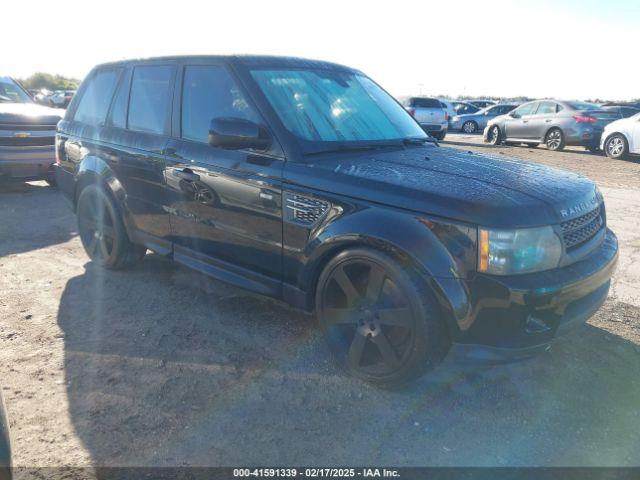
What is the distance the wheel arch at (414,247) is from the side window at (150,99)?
186cm

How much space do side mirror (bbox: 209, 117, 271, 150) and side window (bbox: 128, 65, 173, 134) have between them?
0.95 metres

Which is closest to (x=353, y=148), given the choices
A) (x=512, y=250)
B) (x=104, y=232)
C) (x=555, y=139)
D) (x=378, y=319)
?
(x=378, y=319)

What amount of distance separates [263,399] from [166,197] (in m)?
1.79

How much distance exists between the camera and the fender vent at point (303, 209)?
9.47 ft

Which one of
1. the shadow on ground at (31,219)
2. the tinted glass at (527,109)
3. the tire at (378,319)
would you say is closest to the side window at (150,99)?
the tire at (378,319)

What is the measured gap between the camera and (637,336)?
11.6 feet

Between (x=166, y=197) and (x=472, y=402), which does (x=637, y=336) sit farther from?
(x=166, y=197)

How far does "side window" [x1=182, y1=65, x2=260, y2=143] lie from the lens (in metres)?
3.35

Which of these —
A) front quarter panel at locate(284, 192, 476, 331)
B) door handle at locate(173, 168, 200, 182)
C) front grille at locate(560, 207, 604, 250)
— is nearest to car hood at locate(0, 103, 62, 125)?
door handle at locate(173, 168, 200, 182)

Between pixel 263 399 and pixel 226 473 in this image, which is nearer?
pixel 226 473

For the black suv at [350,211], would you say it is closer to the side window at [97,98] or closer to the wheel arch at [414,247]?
the wheel arch at [414,247]

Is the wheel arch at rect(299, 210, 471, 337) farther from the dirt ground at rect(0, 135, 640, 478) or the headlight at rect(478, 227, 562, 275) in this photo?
the dirt ground at rect(0, 135, 640, 478)

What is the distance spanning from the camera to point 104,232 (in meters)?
4.64

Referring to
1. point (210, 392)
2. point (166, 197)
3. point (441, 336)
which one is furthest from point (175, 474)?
point (166, 197)
